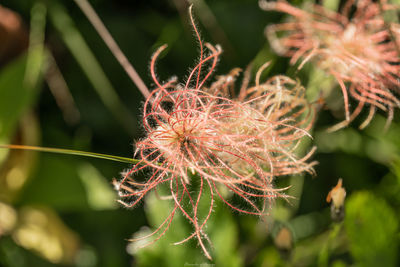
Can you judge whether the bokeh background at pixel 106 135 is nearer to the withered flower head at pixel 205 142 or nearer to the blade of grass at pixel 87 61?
the blade of grass at pixel 87 61

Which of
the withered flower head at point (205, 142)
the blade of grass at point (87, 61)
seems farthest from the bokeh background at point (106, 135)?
the withered flower head at point (205, 142)

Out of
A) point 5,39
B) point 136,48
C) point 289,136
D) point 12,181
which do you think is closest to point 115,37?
point 136,48

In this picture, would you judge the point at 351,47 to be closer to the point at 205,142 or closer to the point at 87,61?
the point at 205,142

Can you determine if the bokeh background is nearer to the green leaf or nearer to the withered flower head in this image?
the green leaf

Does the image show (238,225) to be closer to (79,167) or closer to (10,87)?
(79,167)

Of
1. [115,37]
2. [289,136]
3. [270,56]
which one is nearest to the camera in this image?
[289,136]

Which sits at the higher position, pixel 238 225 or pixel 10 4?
pixel 10 4

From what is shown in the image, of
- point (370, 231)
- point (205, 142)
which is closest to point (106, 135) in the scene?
point (205, 142)
